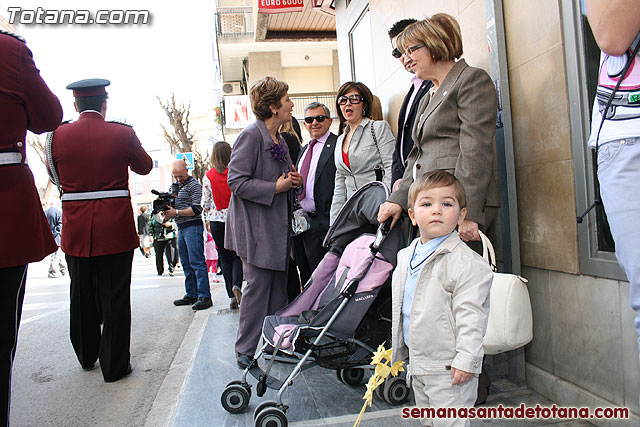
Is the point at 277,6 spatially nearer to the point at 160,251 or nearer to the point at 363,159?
the point at 363,159

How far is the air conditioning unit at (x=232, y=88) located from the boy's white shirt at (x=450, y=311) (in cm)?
2631

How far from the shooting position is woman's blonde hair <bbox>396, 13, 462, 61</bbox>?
9.73 ft

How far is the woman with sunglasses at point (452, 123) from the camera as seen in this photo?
8.95 ft

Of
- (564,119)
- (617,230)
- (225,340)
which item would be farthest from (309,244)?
(617,230)

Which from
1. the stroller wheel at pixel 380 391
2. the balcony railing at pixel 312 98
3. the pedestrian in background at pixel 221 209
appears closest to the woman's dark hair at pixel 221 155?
the pedestrian in background at pixel 221 209

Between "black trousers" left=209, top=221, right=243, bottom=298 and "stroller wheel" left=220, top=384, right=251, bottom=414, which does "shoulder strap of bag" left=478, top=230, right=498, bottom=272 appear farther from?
"black trousers" left=209, top=221, right=243, bottom=298

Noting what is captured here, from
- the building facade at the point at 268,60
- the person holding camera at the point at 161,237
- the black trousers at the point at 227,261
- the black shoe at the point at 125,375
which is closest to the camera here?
the black shoe at the point at 125,375

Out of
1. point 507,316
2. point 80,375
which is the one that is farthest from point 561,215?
point 80,375

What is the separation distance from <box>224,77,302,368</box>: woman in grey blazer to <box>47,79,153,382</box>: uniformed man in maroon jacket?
3.16ft

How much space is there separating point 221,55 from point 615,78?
21.8m

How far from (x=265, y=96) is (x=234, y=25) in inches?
694

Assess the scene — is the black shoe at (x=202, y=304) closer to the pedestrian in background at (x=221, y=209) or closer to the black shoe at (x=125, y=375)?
the pedestrian in background at (x=221, y=209)

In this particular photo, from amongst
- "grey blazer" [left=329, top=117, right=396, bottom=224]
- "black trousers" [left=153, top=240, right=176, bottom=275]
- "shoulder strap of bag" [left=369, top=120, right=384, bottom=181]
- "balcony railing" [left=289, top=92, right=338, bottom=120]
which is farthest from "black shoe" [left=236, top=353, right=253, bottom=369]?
"balcony railing" [left=289, top=92, right=338, bottom=120]

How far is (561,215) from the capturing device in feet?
9.43
